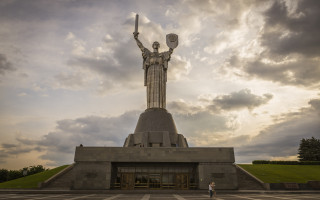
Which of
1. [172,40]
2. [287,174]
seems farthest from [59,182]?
[287,174]

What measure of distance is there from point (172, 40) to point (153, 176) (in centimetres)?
2035

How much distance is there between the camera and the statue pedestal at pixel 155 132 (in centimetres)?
2705

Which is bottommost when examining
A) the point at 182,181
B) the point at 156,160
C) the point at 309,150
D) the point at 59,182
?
the point at 59,182

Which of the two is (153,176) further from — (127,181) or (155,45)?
(155,45)

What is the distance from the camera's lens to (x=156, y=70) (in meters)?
32.2

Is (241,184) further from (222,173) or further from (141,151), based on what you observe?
(141,151)

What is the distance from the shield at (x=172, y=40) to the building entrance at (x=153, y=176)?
59.0 feet

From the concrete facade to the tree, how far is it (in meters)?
33.9

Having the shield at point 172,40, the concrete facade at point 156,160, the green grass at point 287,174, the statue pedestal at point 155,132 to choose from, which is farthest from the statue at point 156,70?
A: the green grass at point 287,174

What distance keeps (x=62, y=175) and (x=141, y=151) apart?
1194 centimetres

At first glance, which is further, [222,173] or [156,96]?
[156,96]

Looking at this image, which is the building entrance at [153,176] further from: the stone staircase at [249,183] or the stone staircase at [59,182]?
the stone staircase at [249,183]

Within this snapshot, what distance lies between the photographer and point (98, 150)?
949 inches

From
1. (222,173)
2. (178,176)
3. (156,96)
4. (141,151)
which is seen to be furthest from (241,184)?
(156,96)
